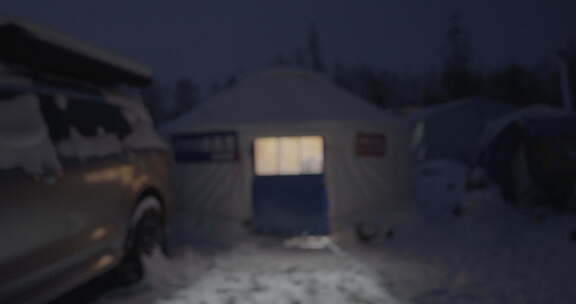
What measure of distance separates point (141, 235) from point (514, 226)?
632 cm

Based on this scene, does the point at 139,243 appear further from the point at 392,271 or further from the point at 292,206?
the point at 292,206

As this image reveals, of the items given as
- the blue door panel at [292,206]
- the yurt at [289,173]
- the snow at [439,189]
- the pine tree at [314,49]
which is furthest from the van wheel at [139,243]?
the pine tree at [314,49]

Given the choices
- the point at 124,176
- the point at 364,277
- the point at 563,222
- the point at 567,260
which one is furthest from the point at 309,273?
the point at 563,222

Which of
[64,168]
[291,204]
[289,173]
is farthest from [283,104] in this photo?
[64,168]

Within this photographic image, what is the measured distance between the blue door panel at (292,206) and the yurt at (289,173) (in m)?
0.02

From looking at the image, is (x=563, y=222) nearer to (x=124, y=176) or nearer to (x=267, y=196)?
(x=267, y=196)

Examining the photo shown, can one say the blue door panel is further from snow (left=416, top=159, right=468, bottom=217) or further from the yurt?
snow (left=416, top=159, right=468, bottom=217)

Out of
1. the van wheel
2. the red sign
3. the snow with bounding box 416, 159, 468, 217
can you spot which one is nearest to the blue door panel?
the red sign

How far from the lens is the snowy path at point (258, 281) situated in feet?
12.9

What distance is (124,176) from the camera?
3619 mm

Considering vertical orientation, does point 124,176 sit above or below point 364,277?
above

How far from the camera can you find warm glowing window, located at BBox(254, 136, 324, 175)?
960 centimetres

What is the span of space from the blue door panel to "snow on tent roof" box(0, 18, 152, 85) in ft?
12.8

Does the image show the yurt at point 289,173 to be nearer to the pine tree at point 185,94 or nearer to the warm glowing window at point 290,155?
the warm glowing window at point 290,155
